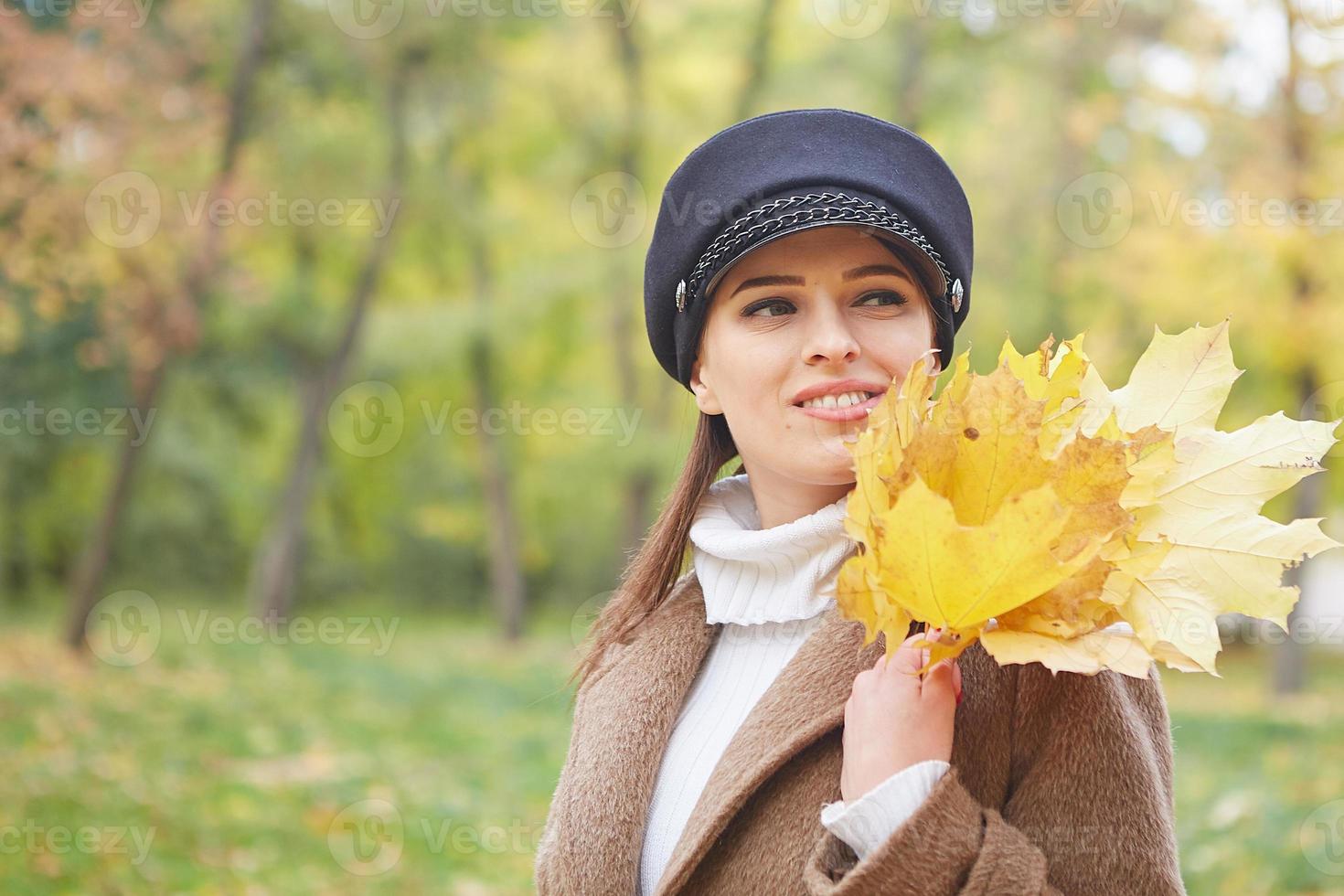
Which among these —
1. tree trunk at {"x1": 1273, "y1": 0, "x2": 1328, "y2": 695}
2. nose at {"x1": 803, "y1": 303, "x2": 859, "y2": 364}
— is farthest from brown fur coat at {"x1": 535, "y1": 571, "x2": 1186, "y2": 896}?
tree trunk at {"x1": 1273, "y1": 0, "x2": 1328, "y2": 695}

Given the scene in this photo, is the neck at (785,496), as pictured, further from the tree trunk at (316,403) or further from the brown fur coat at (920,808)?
the tree trunk at (316,403)

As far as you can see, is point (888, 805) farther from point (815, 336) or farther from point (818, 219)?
point (818, 219)

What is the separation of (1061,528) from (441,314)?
43.2ft

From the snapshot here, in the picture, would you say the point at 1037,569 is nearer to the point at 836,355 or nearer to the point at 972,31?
the point at 836,355

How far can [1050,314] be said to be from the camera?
13844 millimetres

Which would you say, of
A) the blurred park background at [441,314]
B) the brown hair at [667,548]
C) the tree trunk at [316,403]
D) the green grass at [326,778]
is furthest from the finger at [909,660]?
the tree trunk at [316,403]

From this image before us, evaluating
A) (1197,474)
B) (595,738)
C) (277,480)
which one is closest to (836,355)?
(1197,474)

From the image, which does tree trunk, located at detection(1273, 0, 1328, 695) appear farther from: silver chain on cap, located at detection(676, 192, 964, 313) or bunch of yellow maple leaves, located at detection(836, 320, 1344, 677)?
bunch of yellow maple leaves, located at detection(836, 320, 1344, 677)

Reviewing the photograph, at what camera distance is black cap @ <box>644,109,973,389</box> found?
1733 millimetres

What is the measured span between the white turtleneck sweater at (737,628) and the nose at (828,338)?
26 cm

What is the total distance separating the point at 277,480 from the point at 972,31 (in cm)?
1307

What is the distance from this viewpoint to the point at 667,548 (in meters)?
2.31

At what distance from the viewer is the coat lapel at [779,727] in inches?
→ 65.9

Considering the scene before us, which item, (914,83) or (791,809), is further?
(914,83)
